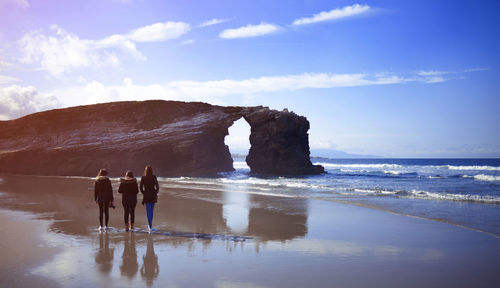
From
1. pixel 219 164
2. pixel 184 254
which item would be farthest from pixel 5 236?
pixel 219 164

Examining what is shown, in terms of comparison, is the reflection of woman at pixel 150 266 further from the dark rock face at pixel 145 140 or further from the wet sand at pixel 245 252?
the dark rock face at pixel 145 140

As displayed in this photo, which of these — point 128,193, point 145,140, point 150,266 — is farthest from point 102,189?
point 145,140

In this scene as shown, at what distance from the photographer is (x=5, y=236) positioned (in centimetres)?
948

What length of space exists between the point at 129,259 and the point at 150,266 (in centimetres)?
77

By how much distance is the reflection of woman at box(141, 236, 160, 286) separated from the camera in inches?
243

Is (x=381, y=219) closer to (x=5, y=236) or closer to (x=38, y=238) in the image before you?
(x=38, y=238)

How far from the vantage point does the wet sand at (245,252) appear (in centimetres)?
618

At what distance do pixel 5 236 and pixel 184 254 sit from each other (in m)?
5.28

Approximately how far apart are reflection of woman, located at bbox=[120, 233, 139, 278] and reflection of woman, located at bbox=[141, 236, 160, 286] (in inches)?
6.6

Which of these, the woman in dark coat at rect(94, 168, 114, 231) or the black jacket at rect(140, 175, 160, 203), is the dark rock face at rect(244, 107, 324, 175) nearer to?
the black jacket at rect(140, 175, 160, 203)

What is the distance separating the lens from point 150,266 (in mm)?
6836

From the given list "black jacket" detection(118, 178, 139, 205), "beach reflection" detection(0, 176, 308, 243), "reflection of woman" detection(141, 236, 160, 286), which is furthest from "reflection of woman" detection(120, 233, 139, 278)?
"black jacket" detection(118, 178, 139, 205)

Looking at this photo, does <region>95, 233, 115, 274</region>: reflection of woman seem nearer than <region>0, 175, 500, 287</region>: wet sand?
No

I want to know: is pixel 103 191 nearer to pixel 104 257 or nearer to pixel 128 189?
pixel 128 189
